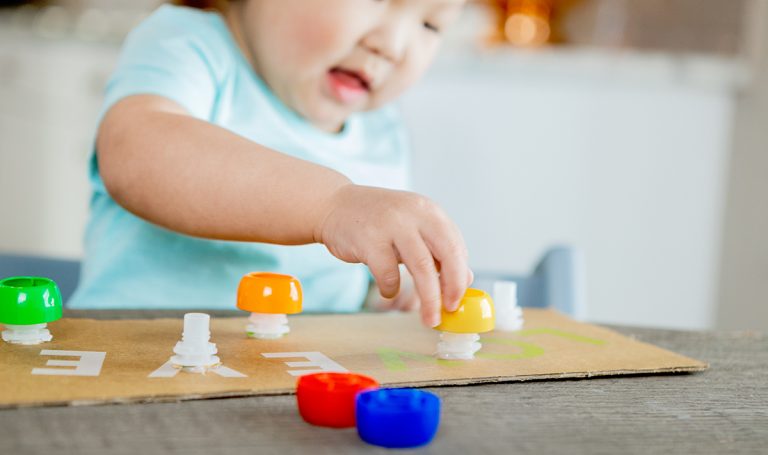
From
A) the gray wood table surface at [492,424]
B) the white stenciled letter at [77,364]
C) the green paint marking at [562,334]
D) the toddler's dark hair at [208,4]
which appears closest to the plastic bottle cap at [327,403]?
the gray wood table surface at [492,424]

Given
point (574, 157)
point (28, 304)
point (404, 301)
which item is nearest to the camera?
point (28, 304)

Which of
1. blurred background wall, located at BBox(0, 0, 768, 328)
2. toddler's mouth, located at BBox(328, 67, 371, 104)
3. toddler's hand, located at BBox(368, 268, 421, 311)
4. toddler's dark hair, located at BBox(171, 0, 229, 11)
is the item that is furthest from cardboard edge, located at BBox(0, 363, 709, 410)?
blurred background wall, located at BBox(0, 0, 768, 328)

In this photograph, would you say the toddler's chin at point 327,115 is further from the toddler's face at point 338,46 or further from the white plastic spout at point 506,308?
the white plastic spout at point 506,308

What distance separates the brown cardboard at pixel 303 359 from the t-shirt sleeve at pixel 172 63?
0.78ft

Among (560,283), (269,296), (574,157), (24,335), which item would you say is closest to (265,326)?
(269,296)

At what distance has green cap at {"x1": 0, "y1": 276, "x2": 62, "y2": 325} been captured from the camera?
45 cm

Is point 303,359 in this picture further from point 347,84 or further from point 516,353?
point 347,84

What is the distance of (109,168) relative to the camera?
63 cm

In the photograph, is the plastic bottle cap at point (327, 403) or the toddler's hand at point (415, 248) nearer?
the plastic bottle cap at point (327, 403)

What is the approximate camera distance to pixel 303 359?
47 cm

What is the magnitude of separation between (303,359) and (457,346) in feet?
0.29

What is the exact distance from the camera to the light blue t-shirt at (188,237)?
75cm

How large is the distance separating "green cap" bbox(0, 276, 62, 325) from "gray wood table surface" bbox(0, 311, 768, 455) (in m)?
0.11

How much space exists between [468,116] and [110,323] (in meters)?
1.41
